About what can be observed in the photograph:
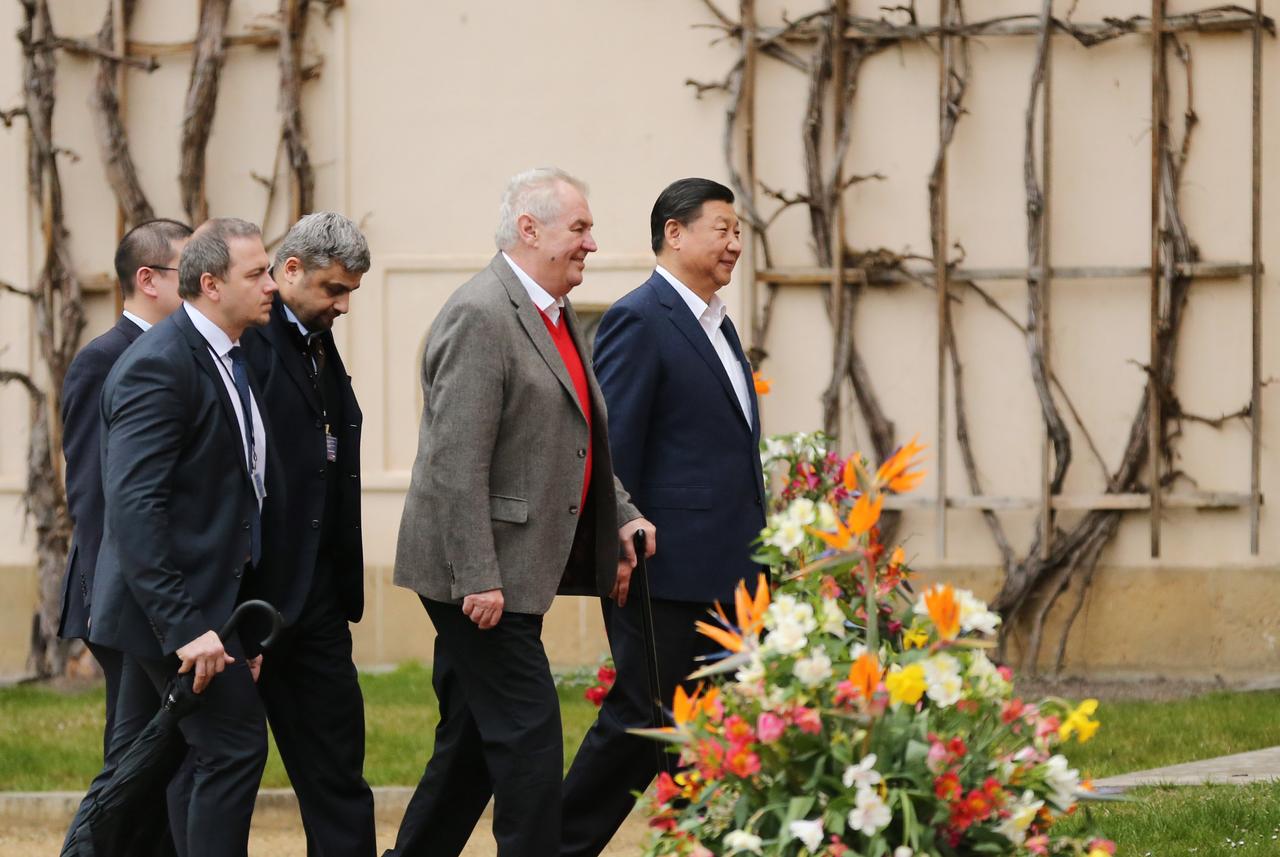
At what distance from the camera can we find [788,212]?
1027 cm

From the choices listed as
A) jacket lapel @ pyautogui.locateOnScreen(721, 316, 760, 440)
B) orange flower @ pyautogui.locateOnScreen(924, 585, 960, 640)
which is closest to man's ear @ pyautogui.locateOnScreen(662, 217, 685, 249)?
jacket lapel @ pyautogui.locateOnScreen(721, 316, 760, 440)

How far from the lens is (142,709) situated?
516cm

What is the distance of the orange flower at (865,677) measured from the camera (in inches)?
133

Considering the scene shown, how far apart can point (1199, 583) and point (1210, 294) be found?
1487 mm

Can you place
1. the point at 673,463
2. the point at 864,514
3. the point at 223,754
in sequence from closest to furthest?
the point at 864,514 → the point at 223,754 → the point at 673,463

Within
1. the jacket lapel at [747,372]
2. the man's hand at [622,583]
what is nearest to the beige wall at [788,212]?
the jacket lapel at [747,372]

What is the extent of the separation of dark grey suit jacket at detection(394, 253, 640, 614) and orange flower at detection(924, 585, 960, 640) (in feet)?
5.28

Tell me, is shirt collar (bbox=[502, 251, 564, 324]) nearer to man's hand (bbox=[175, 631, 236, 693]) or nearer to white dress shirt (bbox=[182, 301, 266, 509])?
white dress shirt (bbox=[182, 301, 266, 509])

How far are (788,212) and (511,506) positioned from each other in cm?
A: 562

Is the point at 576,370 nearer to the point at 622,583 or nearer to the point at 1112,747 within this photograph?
the point at 622,583

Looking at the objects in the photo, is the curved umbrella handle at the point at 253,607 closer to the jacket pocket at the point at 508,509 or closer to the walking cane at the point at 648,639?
the jacket pocket at the point at 508,509

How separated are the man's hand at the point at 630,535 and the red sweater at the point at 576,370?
0.13 metres

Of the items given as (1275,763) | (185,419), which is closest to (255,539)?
(185,419)

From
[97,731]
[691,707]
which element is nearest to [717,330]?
[691,707]
